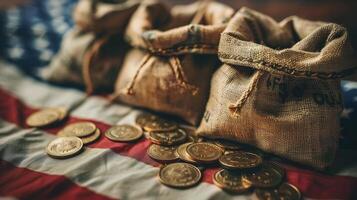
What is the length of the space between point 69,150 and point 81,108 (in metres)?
0.35

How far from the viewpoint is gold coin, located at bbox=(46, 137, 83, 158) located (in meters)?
1.12

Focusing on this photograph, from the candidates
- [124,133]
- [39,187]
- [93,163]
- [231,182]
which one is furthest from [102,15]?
[231,182]

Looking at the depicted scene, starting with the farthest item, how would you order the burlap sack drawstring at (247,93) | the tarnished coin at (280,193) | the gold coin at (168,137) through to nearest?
the gold coin at (168,137) < the burlap sack drawstring at (247,93) < the tarnished coin at (280,193)

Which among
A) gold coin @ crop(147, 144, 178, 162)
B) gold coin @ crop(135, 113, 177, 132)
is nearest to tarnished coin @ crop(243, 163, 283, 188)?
gold coin @ crop(147, 144, 178, 162)

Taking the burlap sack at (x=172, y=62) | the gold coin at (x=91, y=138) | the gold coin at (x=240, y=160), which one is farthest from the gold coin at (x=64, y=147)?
the gold coin at (x=240, y=160)

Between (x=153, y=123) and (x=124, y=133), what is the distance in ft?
0.38

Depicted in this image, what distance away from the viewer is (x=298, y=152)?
3.43ft

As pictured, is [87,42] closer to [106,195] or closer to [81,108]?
[81,108]

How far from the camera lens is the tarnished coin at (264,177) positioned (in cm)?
97

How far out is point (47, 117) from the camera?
4.44 ft

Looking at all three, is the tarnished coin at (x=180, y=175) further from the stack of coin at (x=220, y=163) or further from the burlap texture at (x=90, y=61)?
the burlap texture at (x=90, y=61)

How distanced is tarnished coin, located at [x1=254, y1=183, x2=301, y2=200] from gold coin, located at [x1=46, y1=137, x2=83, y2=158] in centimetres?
58

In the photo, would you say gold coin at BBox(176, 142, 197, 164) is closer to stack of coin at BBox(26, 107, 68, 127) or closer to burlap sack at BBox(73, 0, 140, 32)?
stack of coin at BBox(26, 107, 68, 127)

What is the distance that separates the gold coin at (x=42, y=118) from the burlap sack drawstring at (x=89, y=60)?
20 cm
